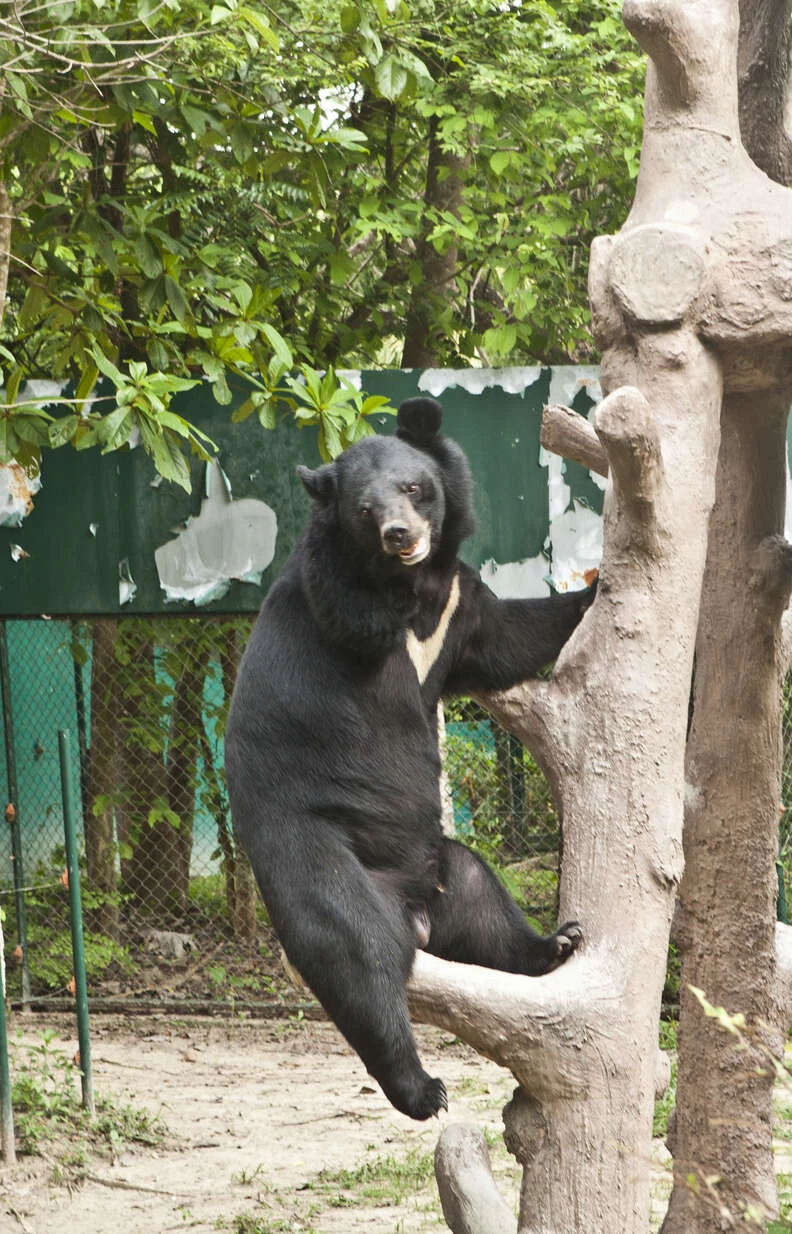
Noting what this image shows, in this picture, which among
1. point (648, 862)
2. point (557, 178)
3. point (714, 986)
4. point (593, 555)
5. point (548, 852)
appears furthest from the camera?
point (557, 178)

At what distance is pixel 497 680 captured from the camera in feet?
9.77

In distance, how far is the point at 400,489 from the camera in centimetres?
304

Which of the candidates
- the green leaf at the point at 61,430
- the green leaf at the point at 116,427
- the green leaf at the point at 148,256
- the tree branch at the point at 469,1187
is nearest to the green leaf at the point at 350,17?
the green leaf at the point at 148,256

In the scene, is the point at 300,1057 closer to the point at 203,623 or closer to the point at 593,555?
the point at 203,623

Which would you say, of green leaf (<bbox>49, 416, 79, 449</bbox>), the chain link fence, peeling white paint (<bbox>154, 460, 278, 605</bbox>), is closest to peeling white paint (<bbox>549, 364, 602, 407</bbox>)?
peeling white paint (<bbox>154, 460, 278, 605</bbox>)

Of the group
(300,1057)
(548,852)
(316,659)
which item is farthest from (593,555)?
(316,659)

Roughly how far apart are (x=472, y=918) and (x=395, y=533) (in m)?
0.89

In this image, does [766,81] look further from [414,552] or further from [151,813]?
[151,813]

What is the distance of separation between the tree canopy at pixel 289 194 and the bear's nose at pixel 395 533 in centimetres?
154

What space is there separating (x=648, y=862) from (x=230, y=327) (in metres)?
3.09

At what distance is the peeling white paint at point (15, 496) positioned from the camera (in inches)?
239

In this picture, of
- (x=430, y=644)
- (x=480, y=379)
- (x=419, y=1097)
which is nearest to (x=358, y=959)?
(x=419, y=1097)

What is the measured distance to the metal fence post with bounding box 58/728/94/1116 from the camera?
5.29 m

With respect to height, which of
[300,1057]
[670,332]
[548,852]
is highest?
[670,332]
